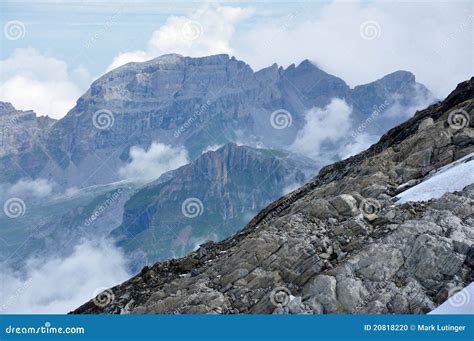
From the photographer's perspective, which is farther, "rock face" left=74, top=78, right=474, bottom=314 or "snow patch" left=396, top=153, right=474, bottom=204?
"snow patch" left=396, top=153, right=474, bottom=204

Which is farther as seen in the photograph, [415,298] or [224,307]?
[224,307]

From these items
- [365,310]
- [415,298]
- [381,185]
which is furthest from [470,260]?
[381,185]

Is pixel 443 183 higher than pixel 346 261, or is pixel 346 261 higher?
pixel 443 183

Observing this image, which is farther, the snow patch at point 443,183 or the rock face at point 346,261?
the snow patch at point 443,183

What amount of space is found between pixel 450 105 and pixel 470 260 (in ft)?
110

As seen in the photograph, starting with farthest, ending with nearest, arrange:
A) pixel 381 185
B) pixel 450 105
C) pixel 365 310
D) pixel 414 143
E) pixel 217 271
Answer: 1. pixel 450 105
2. pixel 414 143
3. pixel 381 185
4. pixel 217 271
5. pixel 365 310

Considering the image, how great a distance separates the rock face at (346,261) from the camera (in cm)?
3775

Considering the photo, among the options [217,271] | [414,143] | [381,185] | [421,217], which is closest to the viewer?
[421,217]

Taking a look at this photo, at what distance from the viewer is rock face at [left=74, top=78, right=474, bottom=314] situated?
1486 inches

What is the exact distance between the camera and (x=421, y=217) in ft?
139

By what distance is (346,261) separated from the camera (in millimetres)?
40062

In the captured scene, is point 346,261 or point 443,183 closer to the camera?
point 346,261

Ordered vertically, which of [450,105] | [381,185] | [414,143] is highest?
[450,105]

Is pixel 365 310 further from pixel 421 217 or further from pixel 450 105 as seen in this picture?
pixel 450 105
